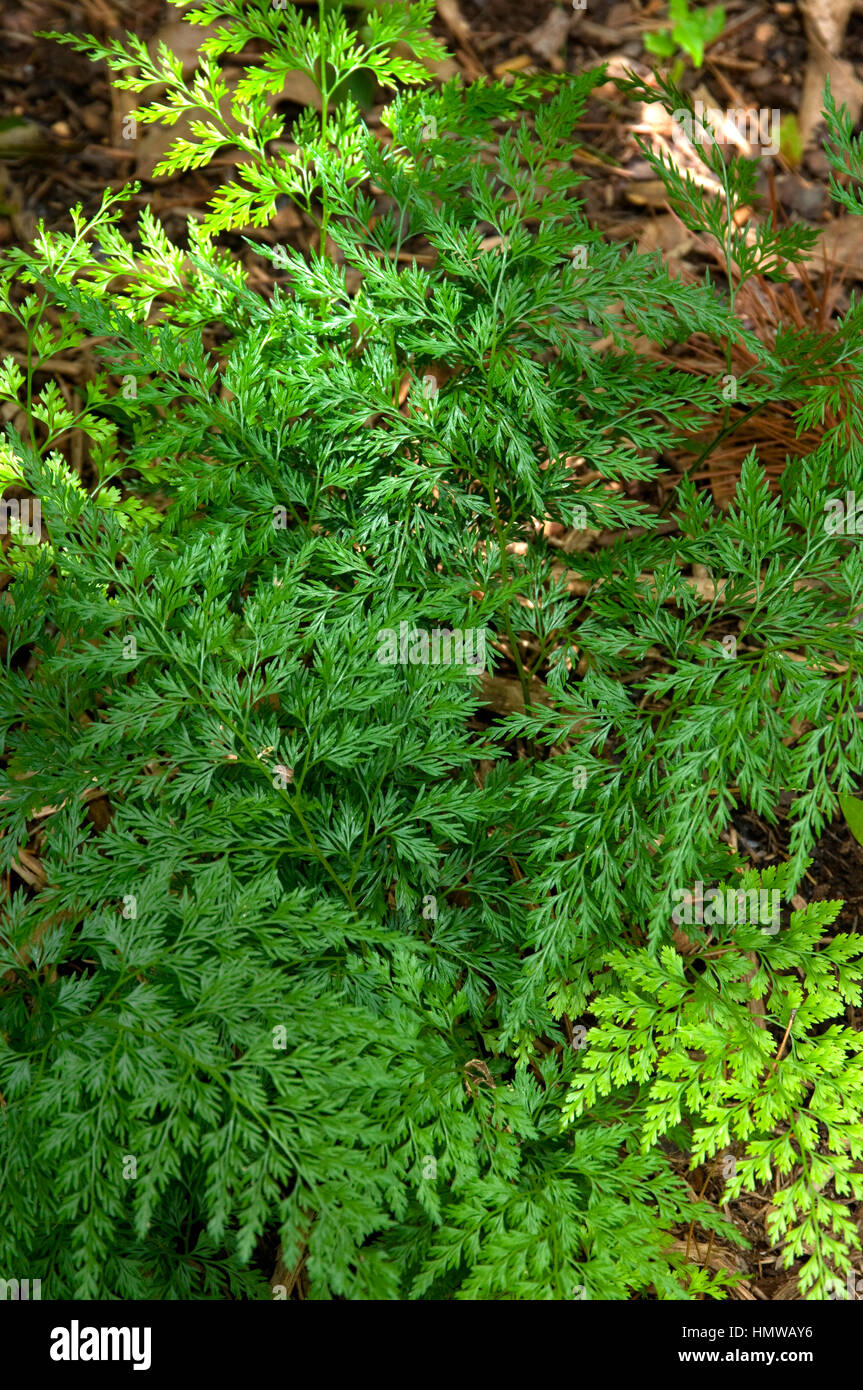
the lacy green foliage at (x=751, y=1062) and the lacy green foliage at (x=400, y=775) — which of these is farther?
the lacy green foliage at (x=751, y=1062)

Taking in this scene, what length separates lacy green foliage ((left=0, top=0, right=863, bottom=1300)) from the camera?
1.94m

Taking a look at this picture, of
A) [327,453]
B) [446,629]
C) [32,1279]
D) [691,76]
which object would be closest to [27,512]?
[327,453]

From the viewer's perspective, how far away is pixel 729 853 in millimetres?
2406

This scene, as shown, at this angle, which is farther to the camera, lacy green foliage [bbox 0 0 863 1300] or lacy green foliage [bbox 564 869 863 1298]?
lacy green foliage [bbox 564 869 863 1298]

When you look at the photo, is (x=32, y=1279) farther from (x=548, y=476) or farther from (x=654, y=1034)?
(x=548, y=476)

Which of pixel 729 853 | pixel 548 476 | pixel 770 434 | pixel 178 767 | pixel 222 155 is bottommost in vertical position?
pixel 729 853

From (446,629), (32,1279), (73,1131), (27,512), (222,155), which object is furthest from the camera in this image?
(222,155)

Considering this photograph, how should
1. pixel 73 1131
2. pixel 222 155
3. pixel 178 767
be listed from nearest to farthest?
pixel 73 1131 → pixel 178 767 → pixel 222 155

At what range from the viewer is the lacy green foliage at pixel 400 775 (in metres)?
1.94

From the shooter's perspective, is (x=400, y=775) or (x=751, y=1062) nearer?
(x=751, y=1062)

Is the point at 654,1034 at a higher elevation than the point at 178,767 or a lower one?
lower

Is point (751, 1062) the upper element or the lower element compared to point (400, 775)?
lower

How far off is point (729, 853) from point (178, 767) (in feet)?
4.07

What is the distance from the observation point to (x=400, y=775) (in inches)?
90.2
